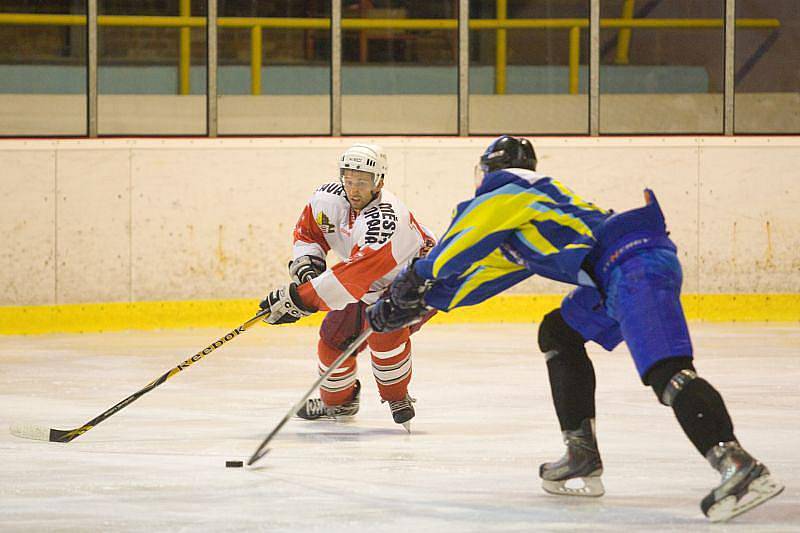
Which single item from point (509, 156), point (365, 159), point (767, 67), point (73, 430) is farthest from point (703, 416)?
point (767, 67)

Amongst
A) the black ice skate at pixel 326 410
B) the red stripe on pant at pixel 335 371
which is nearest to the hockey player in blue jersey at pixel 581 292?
the red stripe on pant at pixel 335 371

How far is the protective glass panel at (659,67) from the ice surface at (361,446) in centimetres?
199

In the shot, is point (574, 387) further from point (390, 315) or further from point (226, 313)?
point (226, 313)

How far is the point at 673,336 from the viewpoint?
312 centimetres

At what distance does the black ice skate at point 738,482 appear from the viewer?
3.02m

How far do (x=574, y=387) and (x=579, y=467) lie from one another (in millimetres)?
196

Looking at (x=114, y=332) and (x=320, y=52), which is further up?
(x=320, y=52)

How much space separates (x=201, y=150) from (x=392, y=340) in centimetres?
344

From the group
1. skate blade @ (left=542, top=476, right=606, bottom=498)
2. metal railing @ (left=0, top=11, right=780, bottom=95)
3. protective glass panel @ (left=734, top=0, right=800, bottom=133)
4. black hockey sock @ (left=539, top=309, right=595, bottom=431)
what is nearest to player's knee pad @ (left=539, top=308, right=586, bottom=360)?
black hockey sock @ (left=539, top=309, right=595, bottom=431)

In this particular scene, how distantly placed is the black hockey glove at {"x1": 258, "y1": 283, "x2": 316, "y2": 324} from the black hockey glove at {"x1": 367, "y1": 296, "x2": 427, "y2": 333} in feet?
2.25

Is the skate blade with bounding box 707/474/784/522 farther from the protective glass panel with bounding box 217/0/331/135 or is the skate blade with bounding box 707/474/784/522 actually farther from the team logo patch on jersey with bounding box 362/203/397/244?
the protective glass panel with bounding box 217/0/331/135

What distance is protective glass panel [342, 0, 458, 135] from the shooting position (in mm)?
8383

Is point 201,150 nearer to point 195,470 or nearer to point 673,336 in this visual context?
point 195,470

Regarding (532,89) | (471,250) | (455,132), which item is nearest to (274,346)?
(455,132)
